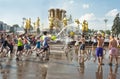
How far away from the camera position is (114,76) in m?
12.7

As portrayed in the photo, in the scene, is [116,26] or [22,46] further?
[116,26]

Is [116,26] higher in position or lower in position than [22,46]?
higher

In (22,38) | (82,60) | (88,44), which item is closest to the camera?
(82,60)

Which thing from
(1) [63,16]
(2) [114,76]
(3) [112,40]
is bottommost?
(2) [114,76]

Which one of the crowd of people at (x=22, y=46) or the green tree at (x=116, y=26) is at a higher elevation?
the green tree at (x=116, y=26)

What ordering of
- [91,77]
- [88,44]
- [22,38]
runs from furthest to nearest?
1. [88,44]
2. [22,38]
3. [91,77]

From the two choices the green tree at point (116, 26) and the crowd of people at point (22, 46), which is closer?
the crowd of people at point (22, 46)

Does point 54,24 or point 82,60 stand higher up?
point 54,24

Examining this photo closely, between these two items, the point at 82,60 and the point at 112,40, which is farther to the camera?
the point at 82,60

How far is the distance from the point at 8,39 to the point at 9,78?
8914 millimetres

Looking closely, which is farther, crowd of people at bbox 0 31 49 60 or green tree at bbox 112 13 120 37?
green tree at bbox 112 13 120 37

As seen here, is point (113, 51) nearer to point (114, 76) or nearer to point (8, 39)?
point (114, 76)

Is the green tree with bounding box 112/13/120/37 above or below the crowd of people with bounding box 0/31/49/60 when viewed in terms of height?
above

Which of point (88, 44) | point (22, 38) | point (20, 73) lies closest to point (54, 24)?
point (88, 44)
